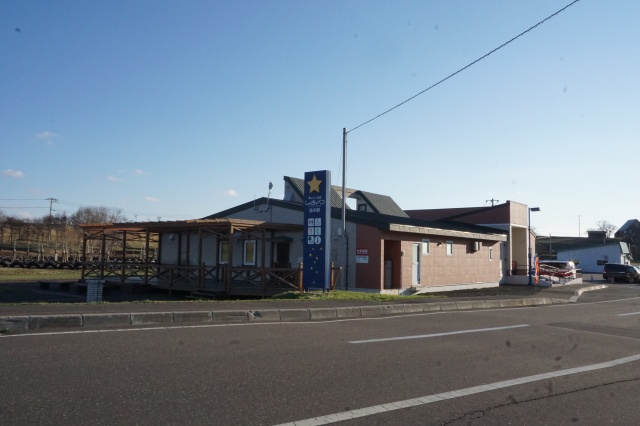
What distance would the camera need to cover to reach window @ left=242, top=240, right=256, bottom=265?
78.2ft

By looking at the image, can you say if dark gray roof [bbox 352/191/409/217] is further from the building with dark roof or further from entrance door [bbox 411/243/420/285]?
entrance door [bbox 411/243/420/285]

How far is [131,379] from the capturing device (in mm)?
5883

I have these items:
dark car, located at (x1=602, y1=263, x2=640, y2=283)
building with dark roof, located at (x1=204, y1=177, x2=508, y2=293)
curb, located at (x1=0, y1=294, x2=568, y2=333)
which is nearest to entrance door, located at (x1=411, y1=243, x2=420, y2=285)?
building with dark roof, located at (x1=204, y1=177, x2=508, y2=293)

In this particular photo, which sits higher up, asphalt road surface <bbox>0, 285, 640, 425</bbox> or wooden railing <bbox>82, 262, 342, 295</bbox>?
wooden railing <bbox>82, 262, 342, 295</bbox>

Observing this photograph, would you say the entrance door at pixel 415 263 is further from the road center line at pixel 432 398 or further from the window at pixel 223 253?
the road center line at pixel 432 398

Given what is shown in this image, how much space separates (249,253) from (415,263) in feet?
24.0

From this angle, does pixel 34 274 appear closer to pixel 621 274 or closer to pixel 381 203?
pixel 381 203

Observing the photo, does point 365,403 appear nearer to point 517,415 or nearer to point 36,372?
point 517,415

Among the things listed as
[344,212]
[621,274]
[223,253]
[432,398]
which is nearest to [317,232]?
[344,212]

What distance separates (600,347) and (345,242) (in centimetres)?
1279

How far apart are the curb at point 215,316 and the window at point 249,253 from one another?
1035 cm

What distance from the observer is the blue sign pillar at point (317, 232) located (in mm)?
18734

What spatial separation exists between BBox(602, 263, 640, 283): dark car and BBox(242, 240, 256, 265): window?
111 ft

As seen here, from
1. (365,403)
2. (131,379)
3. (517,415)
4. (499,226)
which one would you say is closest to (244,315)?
(131,379)
